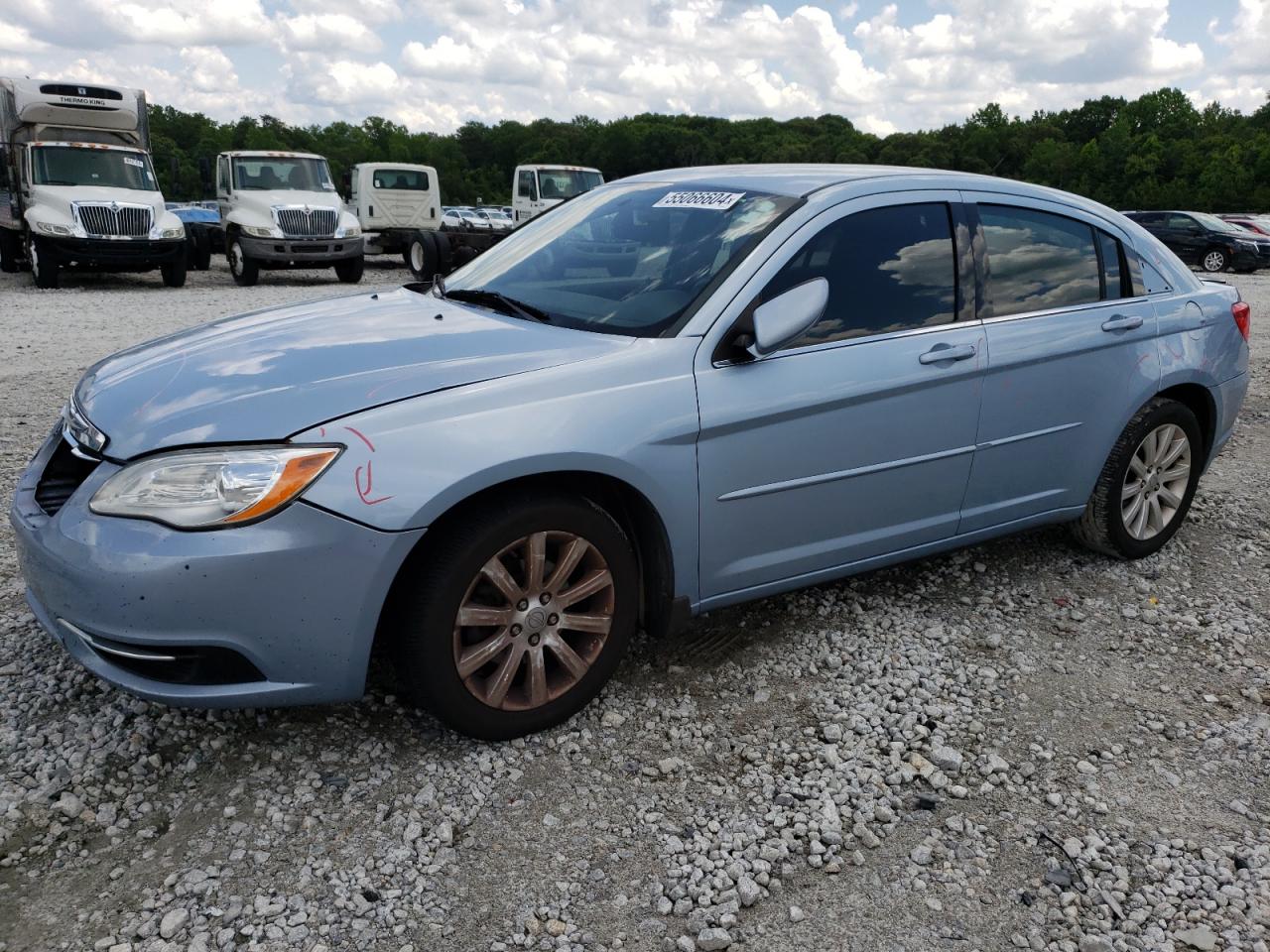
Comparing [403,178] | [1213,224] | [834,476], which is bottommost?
[834,476]

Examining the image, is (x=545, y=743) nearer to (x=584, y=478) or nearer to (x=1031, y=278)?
(x=584, y=478)

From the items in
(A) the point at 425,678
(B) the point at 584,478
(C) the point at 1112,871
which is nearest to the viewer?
(C) the point at 1112,871

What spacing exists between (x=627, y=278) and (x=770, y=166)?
0.90 meters

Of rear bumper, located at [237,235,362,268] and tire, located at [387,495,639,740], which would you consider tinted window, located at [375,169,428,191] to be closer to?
rear bumper, located at [237,235,362,268]

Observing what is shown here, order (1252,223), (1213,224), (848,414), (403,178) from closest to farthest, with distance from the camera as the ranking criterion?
(848,414) → (403,178) → (1213,224) → (1252,223)

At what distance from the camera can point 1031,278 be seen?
398 cm

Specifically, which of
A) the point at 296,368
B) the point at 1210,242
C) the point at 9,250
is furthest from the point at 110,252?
the point at 1210,242

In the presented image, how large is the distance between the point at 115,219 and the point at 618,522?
1532 centimetres

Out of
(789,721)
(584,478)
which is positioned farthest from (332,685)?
(789,721)

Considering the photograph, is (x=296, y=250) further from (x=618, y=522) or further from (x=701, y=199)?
(x=618, y=522)

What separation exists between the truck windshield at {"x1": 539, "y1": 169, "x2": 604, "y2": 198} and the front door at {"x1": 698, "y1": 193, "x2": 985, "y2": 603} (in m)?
18.8

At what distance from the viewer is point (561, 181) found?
72.6 feet

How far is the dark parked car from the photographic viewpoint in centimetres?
2461

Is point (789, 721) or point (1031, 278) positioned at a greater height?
point (1031, 278)
